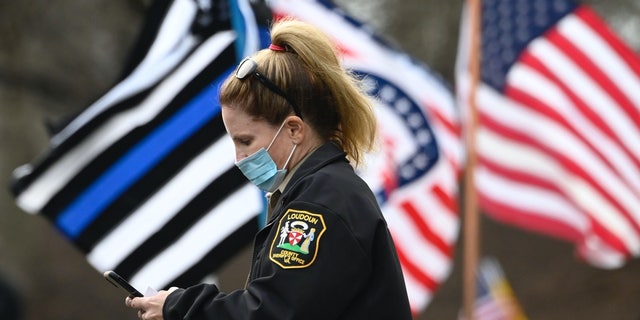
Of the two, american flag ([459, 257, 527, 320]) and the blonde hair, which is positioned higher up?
the blonde hair

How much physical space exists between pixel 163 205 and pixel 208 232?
0.22m

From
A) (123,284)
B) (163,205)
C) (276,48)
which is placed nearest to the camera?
(123,284)

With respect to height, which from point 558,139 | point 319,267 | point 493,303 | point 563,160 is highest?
point 319,267

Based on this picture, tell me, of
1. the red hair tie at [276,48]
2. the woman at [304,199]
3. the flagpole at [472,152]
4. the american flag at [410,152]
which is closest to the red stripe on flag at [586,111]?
the flagpole at [472,152]

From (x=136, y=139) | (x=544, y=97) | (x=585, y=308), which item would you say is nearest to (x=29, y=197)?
(x=136, y=139)

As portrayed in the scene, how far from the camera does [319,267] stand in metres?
2.70

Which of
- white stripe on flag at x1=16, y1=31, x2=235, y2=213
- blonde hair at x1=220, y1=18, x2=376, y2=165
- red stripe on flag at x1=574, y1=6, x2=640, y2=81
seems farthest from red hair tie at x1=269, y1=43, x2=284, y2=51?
red stripe on flag at x1=574, y1=6, x2=640, y2=81

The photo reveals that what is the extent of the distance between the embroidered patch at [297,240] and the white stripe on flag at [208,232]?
97.2 inches

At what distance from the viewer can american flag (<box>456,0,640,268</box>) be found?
27.5 ft

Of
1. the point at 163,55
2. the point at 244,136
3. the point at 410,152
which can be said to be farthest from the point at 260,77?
the point at 410,152

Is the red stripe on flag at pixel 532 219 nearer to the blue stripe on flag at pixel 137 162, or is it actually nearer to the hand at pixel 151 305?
the blue stripe on flag at pixel 137 162

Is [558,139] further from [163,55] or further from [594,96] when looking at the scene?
[163,55]

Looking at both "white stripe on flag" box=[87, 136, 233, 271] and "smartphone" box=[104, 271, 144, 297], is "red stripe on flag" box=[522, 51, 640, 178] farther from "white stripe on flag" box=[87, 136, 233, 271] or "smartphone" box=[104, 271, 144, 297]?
"smartphone" box=[104, 271, 144, 297]

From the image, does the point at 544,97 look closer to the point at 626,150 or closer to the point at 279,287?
the point at 626,150
